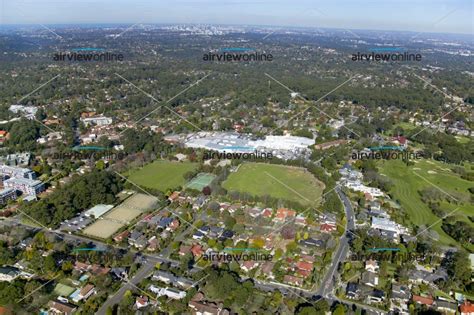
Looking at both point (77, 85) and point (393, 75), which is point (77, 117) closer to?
point (77, 85)

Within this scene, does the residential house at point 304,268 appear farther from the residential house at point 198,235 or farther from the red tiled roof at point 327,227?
the residential house at point 198,235

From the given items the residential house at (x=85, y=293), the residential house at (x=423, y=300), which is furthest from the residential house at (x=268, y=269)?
the residential house at (x=85, y=293)

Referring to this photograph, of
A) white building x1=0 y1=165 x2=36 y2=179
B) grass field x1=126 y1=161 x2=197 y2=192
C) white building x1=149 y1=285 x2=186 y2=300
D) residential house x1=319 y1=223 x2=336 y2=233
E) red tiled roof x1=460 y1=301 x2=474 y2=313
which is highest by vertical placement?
white building x1=0 y1=165 x2=36 y2=179

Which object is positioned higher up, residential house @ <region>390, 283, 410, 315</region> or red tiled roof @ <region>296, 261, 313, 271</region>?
red tiled roof @ <region>296, 261, 313, 271</region>

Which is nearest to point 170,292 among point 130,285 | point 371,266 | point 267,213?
point 130,285

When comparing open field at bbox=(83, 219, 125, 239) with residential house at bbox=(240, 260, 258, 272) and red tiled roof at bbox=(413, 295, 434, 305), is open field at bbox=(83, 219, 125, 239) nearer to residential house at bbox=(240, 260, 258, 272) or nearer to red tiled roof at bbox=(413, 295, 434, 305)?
residential house at bbox=(240, 260, 258, 272)

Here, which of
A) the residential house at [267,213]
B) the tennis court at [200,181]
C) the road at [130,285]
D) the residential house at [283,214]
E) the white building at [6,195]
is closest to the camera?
the road at [130,285]

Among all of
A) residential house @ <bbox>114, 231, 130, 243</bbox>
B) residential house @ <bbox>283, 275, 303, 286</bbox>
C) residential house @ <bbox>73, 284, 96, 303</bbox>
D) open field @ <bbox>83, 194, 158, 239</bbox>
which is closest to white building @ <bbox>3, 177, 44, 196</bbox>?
open field @ <bbox>83, 194, 158, 239</bbox>
